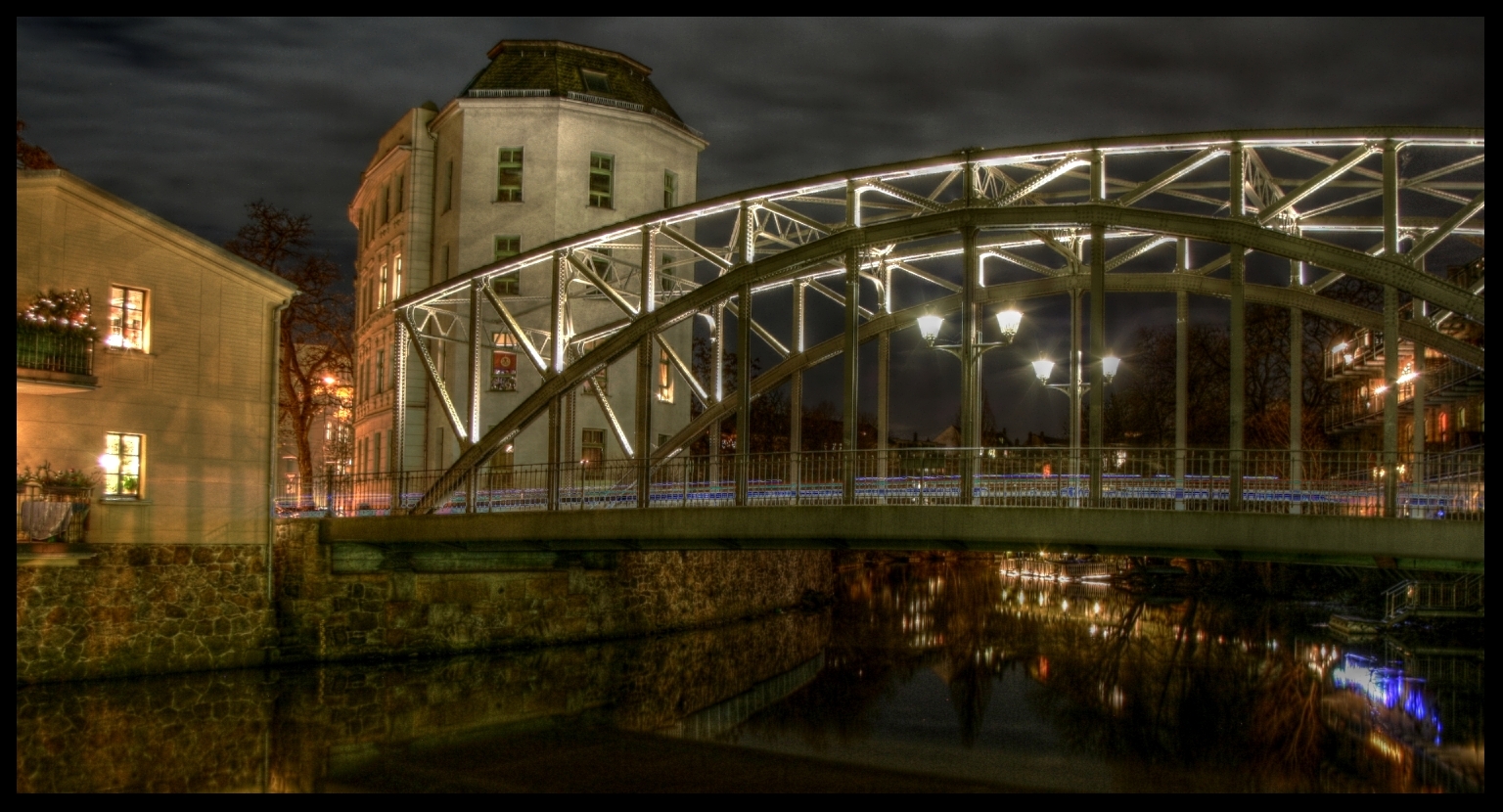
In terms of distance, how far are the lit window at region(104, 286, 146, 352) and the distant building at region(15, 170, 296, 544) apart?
2 centimetres

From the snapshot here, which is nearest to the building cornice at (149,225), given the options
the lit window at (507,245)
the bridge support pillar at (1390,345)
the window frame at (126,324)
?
the window frame at (126,324)

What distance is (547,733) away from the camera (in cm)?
1998

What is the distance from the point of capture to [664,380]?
120 ft

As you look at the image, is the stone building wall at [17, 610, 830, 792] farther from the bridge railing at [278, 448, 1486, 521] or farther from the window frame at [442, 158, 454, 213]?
the window frame at [442, 158, 454, 213]

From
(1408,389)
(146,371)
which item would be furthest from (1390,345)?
(1408,389)

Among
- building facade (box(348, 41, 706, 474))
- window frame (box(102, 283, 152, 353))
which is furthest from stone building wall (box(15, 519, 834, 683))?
building facade (box(348, 41, 706, 474))

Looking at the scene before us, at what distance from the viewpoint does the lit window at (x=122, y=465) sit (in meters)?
21.5

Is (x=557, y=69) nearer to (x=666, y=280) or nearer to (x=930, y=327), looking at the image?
(x=666, y=280)

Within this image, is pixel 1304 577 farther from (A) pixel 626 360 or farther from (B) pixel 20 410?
(B) pixel 20 410

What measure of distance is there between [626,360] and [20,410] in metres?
16.4

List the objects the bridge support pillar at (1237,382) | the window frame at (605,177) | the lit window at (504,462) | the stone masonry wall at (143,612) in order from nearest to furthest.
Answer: the bridge support pillar at (1237,382) → the stone masonry wall at (143,612) → the lit window at (504,462) → the window frame at (605,177)

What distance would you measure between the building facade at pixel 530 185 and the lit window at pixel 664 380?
7 centimetres

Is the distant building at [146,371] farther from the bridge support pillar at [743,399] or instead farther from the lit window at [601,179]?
the lit window at [601,179]

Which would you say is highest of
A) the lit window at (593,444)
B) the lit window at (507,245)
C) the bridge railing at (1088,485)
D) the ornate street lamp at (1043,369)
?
the lit window at (507,245)
